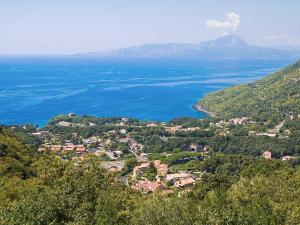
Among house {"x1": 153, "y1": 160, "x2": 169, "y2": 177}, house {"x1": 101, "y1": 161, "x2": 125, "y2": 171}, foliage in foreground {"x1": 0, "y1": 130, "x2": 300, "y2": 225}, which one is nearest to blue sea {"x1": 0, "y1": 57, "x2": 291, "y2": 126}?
house {"x1": 101, "y1": 161, "x2": 125, "y2": 171}

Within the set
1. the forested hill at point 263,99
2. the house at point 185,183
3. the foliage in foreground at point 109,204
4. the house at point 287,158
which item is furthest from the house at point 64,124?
the foliage in foreground at point 109,204

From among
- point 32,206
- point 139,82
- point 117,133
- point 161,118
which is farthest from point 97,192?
point 139,82

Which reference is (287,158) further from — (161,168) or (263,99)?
(263,99)

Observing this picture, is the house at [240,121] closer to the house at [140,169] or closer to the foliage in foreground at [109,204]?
the house at [140,169]

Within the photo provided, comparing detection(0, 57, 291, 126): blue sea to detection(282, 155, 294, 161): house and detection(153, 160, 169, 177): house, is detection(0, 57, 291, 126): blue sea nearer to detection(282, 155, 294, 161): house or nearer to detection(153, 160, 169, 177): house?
detection(282, 155, 294, 161): house

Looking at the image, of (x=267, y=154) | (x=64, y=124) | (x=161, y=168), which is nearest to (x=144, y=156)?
(x=161, y=168)
